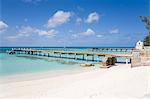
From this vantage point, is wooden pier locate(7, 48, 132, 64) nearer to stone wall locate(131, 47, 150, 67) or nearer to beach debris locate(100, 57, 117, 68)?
beach debris locate(100, 57, 117, 68)

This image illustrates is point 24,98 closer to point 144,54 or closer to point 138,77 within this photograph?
point 138,77

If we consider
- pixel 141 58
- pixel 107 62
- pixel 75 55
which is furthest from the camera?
pixel 75 55

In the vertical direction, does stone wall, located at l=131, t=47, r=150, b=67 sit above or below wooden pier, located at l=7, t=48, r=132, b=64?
above

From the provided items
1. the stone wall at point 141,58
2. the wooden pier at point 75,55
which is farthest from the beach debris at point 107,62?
the stone wall at point 141,58

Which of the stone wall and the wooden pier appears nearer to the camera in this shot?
the stone wall

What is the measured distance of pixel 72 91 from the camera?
4.55 metres

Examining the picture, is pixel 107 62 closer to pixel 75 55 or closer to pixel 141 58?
pixel 141 58

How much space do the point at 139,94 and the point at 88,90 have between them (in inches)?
40.9

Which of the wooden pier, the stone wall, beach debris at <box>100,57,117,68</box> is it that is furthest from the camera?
the wooden pier

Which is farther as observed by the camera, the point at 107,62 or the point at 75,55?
the point at 75,55

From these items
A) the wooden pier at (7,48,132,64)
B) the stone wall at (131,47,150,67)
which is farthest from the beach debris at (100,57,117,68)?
the stone wall at (131,47,150,67)

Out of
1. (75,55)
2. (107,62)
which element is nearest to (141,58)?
(107,62)

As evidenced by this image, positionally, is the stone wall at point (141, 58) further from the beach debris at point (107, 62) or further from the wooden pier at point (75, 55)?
the wooden pier at point (75, 55)

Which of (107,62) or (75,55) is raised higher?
(75,55)
